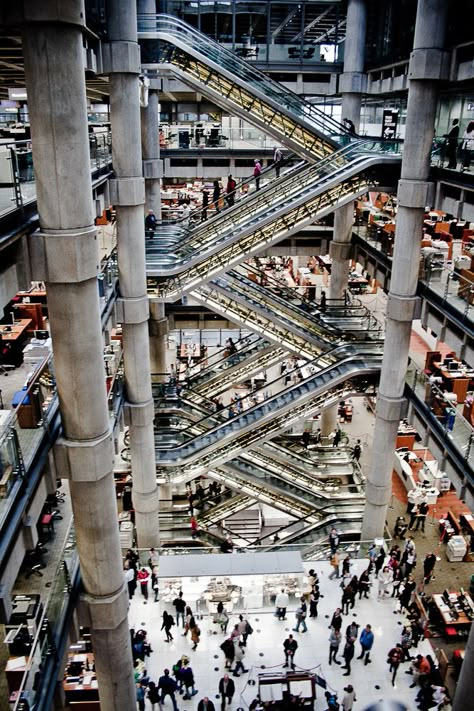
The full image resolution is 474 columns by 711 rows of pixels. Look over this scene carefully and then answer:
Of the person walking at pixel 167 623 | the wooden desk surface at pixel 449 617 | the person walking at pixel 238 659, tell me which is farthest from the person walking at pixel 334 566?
the person walking at pixel 167 623

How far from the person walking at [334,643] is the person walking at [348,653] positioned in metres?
0.19

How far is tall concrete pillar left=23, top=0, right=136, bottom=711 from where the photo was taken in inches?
298

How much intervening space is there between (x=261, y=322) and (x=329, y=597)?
8734 millimetres

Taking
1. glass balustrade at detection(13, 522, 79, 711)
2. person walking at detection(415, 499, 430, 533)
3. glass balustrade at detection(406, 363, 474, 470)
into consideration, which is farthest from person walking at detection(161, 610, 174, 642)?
person walking at detection(415, 499, 430, 533)

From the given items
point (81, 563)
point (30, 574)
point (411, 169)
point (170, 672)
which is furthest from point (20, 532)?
point (411, 169)

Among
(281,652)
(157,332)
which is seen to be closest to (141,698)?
(281,652)

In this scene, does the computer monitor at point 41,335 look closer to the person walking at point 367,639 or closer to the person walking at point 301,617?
the person walking at point 301,617

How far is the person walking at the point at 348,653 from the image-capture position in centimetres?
1386

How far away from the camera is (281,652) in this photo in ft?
48.1

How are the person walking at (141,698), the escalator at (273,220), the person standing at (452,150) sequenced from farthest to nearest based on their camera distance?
the escalator at (273,220)
the person standing at (452,150)
the person walking at (141,698)

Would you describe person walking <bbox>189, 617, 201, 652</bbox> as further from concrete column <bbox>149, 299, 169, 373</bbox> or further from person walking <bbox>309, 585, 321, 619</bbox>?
concrete column <bbox>149, 299, 169, 373</bbox>

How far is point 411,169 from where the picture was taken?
15.1 m

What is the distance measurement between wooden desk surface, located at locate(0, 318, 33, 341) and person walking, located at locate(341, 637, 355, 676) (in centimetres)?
979

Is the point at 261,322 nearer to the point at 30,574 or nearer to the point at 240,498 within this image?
the point at 240,498
